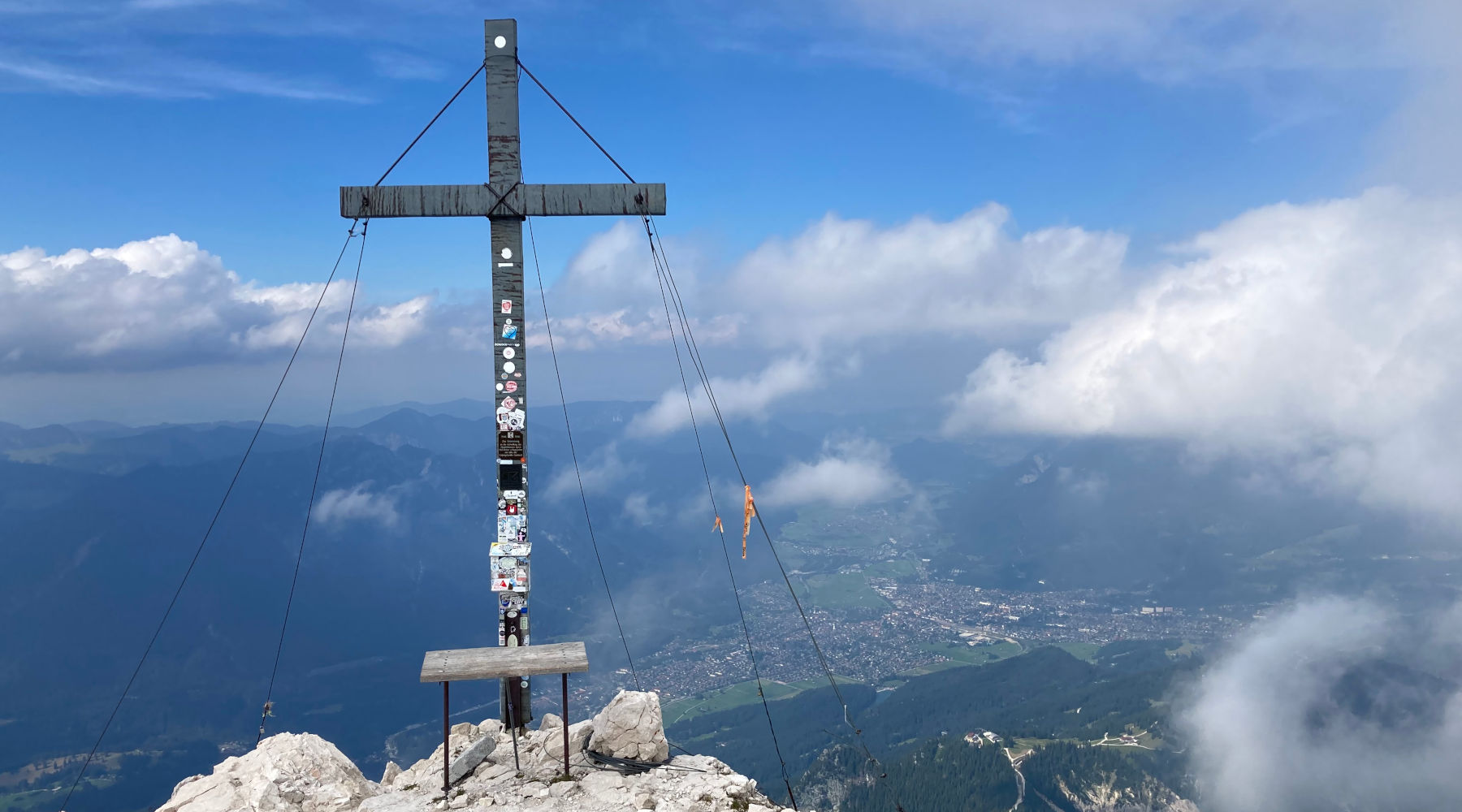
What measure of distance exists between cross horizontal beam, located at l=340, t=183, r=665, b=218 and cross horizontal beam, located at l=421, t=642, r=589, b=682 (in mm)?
8445

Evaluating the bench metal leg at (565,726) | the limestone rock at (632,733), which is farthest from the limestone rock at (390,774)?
the limestone rock at (632,733)

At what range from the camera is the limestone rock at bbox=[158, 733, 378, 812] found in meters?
13.1

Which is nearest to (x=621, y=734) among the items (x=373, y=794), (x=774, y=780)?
(x=373, y=794)

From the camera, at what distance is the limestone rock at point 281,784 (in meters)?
13.1

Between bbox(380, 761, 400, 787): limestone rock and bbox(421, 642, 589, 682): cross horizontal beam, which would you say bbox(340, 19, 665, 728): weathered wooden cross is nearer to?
bbox(421, 642, 589, 682): cross horizontal beam

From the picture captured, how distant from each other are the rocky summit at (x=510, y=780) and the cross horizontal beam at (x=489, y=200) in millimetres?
9554

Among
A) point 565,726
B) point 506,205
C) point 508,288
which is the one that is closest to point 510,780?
point 565,726

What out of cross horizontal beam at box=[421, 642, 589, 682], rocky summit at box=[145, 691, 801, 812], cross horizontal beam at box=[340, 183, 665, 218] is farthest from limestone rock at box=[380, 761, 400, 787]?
cross horizontal beam at box=[340, 183, 665, 218]

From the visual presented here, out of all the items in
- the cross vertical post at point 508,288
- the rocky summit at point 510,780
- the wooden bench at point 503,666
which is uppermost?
the cross vertical post at point 508,288

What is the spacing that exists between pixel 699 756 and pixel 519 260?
1016 centimetres

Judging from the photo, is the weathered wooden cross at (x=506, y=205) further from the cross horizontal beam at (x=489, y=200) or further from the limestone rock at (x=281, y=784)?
the limestone rock at (x=281, y=784)

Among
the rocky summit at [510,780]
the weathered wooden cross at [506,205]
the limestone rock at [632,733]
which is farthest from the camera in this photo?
the weathered wooden cross at [506,205]

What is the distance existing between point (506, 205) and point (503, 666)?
348 inches

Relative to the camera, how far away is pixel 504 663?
1389cm
